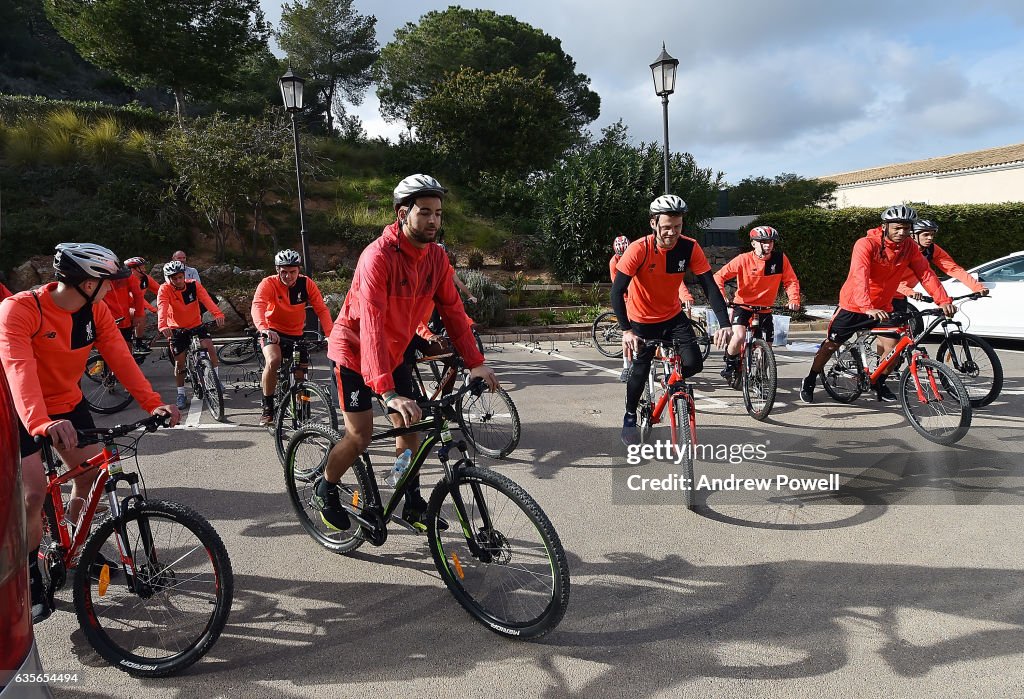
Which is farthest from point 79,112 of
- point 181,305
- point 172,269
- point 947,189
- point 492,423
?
point 947,189

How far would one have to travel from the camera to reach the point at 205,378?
7.75 metres

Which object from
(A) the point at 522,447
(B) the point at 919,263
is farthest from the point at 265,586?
(B) the point at 919,263

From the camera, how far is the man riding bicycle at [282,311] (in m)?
6.59

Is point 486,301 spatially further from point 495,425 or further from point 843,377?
point 495,425

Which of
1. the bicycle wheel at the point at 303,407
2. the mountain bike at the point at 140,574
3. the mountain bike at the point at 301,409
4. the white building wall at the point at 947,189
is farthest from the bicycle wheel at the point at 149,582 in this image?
the white building wall at the point at 947,189

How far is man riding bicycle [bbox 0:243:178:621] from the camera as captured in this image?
308cm

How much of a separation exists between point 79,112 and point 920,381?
26.7 meters

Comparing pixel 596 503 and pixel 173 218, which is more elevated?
pixel 173 218

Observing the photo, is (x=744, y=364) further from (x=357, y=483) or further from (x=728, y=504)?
(x=357, y=483)

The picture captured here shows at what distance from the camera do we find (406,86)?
34.2m

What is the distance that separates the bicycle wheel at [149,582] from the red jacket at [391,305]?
41.5 inches

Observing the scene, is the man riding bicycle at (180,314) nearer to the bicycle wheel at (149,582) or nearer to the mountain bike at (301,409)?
the mountain bike at (301,409)

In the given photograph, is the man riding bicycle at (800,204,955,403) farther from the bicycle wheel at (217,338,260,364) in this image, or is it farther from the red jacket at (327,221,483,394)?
the bicycle wheel at (217,338,260,364)

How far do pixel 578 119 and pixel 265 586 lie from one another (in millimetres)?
38822
